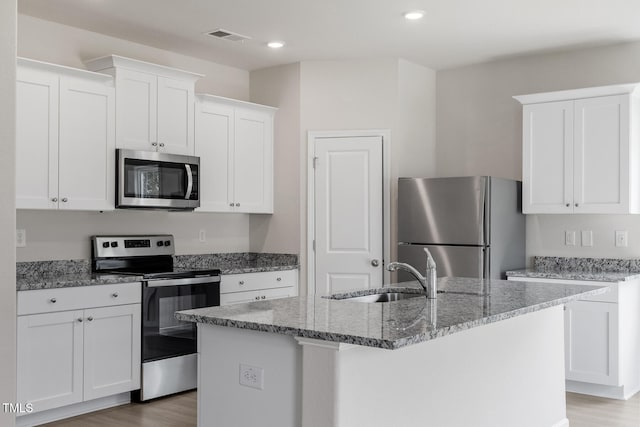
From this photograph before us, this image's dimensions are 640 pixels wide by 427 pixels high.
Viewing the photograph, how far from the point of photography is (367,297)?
11.3 feet

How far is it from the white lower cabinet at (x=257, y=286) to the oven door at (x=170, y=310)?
158mm

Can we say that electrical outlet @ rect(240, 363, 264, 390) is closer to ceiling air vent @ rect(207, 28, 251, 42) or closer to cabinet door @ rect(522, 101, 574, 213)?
ceiling air vent @ rect(207, 28, 251, 42)

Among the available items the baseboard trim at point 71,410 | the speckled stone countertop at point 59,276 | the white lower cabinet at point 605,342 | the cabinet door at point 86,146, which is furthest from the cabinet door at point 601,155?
the baseboard trim at point 71,410

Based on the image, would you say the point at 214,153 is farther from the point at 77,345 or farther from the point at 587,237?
the point at 587,237

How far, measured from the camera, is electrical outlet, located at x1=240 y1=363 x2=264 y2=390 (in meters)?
2.50

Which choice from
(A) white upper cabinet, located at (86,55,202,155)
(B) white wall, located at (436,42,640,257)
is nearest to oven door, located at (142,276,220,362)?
(A) white upper cabinet, located at (86,55,202,155)

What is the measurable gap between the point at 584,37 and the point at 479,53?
843 mm

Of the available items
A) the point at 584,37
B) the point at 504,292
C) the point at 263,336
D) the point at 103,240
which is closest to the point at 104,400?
the point at 103,240

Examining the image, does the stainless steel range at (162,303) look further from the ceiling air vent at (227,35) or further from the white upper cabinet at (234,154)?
the ceiling air vent at (227,35)

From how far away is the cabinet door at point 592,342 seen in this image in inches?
181

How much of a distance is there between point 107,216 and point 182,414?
5.21 feet

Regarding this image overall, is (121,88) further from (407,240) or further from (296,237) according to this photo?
(407,240)

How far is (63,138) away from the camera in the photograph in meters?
4.30

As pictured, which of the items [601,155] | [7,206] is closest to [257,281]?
[601,155]
